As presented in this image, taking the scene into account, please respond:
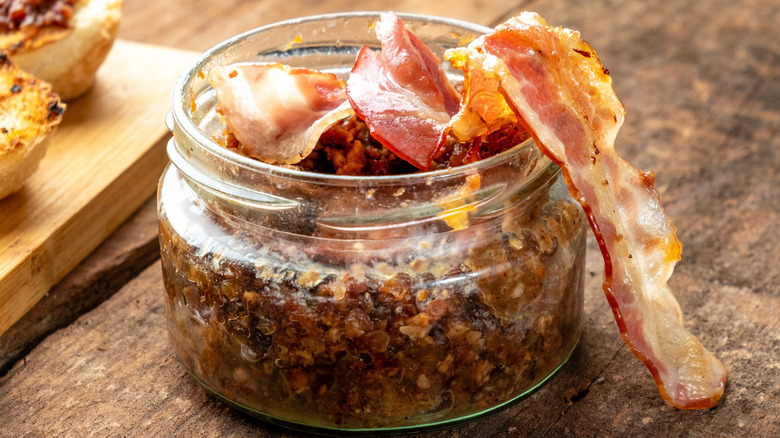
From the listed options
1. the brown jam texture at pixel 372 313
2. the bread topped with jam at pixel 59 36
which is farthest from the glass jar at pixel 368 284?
the bread topped with jam at pixel 59 36

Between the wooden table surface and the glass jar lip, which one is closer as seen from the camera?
the glass jar lip

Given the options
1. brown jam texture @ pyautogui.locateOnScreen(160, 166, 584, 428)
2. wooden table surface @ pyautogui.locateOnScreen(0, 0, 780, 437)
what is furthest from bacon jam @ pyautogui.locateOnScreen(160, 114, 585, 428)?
wooden table surface @ pyautogui.locateOnScreen(0, 0, 780, 437)

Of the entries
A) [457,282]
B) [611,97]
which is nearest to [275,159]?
[457,282]

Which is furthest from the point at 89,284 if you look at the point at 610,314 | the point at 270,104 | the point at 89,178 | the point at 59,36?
the point at 610,314

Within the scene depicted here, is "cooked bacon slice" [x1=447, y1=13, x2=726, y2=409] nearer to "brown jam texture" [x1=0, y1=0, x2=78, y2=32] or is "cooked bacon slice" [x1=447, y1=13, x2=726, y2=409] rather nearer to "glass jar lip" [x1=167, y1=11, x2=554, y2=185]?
"glass jar lip" [x1=167, y1=11, x2=554, y2=185]

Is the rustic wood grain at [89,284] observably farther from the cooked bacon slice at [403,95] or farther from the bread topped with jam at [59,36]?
the cooked bacon slice at [403,95]

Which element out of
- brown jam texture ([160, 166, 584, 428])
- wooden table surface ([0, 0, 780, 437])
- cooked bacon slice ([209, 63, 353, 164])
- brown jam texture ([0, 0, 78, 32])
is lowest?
wooden table surface ([0, 0, 780, 437])
